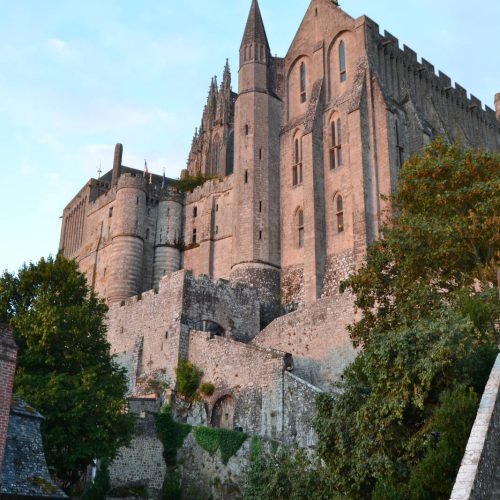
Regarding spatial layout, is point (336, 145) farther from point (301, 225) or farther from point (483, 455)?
point (483, 455)

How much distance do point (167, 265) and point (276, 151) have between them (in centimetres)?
1167

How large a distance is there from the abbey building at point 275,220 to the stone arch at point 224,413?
0.08 m

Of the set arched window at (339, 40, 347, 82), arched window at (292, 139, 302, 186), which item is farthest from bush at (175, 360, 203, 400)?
arched window at (339, 40, 347, 82)

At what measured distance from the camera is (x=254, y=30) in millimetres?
54625

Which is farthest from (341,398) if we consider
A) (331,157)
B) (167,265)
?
(167,265)

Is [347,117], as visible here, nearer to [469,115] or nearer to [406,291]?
[469,115]

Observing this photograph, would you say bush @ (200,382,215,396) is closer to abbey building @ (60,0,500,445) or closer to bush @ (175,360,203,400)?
abbey building @ (60,0,500,445)

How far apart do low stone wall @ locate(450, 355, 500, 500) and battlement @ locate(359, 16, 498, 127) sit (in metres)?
38.7

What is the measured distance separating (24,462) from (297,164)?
119ft

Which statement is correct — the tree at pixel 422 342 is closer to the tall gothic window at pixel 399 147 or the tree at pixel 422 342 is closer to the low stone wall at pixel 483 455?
the low stone wall at pixel 483 455

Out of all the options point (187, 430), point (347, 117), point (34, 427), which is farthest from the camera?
point (347, 117)

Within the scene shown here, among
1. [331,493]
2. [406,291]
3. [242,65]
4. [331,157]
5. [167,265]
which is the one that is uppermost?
[242,65]

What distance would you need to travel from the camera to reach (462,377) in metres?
17.9

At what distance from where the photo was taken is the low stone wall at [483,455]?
13.7m
